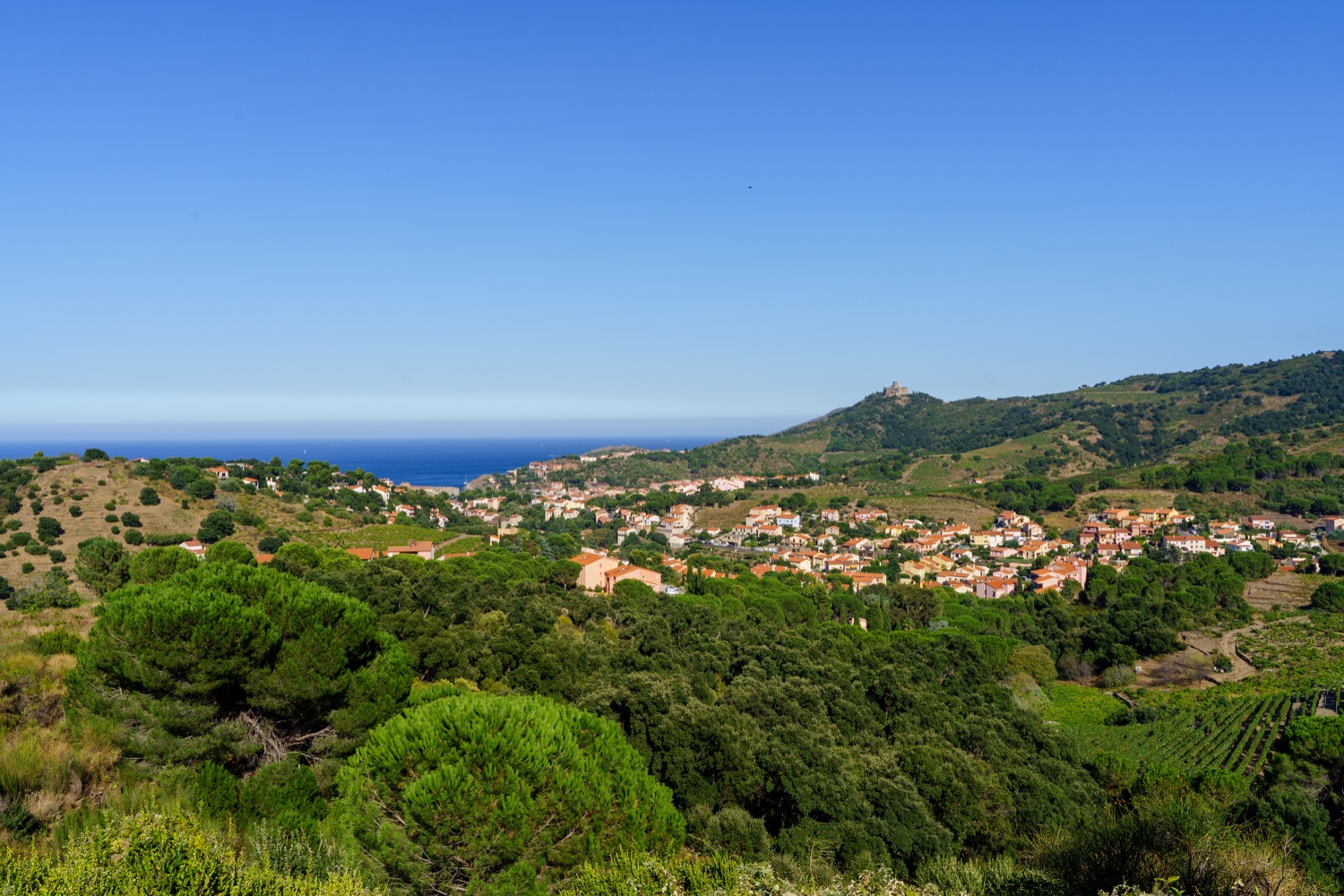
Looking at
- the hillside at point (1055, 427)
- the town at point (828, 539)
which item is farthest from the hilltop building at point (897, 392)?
the town at point (828, 539)

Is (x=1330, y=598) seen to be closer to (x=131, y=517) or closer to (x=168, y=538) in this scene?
(x=168, y=538)

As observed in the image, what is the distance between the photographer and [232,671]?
8672 millimetres

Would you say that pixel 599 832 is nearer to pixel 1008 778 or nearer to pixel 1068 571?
pixel 1008 778

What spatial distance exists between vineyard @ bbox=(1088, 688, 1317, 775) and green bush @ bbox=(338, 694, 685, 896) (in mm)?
20377

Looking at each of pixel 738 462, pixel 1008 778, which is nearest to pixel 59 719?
pixel 1008 778

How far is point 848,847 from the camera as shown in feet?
35.0

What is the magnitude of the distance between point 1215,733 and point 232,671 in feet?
97.4

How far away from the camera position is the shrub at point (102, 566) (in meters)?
19.5

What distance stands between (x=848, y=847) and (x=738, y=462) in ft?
380

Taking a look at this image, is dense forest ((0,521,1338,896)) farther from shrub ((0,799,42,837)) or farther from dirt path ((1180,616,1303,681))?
dirt path ((1180,616,1303,681))

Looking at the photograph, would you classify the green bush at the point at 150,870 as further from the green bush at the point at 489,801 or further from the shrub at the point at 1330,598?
the shrub at the point at 1330,598

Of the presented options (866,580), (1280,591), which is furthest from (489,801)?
(1280,591)

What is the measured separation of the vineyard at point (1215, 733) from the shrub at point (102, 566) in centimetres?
2808

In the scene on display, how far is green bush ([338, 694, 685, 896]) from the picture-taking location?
6.30 meters
